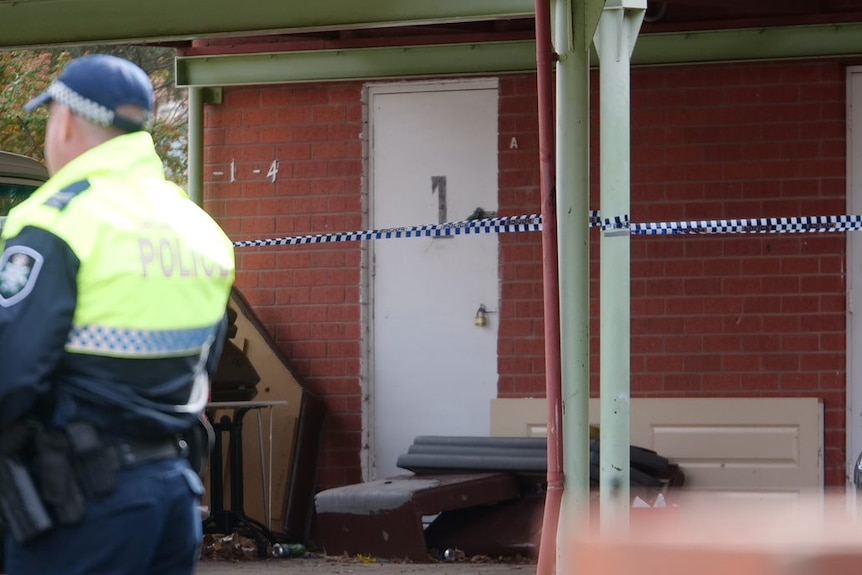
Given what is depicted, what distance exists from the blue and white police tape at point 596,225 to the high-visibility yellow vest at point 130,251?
4.17 metres

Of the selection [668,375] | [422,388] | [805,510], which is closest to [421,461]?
[422,388]

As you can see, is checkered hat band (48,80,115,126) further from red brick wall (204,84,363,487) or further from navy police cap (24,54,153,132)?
red brick wall (204,84,363,487)

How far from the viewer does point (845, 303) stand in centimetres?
913

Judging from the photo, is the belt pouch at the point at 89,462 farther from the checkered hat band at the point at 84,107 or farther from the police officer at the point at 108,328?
the checkered hat band at the point at 84,107

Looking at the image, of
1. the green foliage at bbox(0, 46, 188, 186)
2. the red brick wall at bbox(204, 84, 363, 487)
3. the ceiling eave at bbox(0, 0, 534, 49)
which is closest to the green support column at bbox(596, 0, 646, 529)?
the ceiling eave at bbox(0, 0, 534, 49)

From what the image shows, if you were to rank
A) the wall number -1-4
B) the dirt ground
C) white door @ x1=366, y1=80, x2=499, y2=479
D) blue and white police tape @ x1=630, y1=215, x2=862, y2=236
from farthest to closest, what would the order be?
the wall number -1-4, white door @ x1=366, y1=80, x2=499, y2=479, the dirt ground, blue and white police tape @ x1=630, y1=215, x2=862, y2=236

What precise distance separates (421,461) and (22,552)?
19.5 feet

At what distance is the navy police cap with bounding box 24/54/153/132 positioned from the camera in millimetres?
3312

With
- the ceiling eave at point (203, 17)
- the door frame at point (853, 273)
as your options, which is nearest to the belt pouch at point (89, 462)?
the ceiling eave at point (203, 17)

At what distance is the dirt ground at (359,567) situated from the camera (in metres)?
7.98

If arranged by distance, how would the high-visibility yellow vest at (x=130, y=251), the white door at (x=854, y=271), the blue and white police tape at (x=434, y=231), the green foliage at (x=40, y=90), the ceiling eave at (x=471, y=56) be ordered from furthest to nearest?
the green foliage at (x=40, y=90), the white door at (x=854, y=271), the ceiling eave at (x=471, y=56), the blue and white police tape at (x=434, y=231), the high-visibility yellow vest at (x=130, y=251)

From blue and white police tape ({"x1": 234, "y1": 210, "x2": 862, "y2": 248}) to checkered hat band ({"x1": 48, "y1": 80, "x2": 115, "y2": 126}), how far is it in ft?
14.0

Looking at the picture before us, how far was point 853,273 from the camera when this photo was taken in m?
9.12

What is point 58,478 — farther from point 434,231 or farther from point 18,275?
point 434,231
